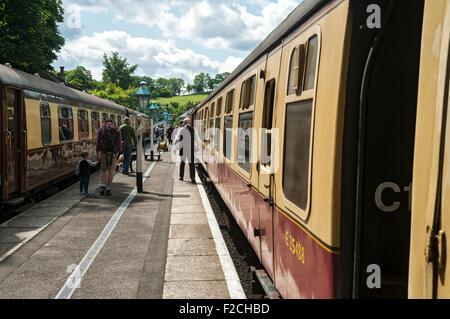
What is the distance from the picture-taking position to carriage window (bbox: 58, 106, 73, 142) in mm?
11938

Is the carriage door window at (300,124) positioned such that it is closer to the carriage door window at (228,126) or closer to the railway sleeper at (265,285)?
the railway sleeper at (265,285)

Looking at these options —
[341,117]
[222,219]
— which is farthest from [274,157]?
[222,219]

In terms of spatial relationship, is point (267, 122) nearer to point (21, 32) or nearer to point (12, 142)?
point (12, 142)

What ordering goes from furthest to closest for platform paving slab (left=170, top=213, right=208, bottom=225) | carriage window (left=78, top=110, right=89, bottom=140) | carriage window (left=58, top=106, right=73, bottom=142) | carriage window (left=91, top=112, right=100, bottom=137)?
carriage window (left=91, top=112, right=100, bottom=137) → carriage window (left=78, top=110, right=89, bottom=140) → carriage window (left=58, top=106, right=73, bottom=142) → platform paving slab (left=170, top=213, right=208, bottom=225)

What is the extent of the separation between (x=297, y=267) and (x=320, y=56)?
59.2 inches

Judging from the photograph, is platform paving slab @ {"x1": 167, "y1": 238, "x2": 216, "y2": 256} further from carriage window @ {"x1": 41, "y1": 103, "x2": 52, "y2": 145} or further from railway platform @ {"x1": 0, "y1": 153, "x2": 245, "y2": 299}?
carriage window @ {"x1": 41, "y1": 103, "x2": 52, "y2": 145}

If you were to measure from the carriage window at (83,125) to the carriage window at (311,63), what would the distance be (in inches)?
496

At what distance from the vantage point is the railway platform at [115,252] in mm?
4848

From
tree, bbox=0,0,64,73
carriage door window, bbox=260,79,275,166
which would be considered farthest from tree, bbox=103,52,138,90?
carriage door window, bbox=260,79,275,166

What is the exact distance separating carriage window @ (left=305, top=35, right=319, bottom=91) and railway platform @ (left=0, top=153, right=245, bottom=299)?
267cm

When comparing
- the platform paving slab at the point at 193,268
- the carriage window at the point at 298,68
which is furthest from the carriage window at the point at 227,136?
the carriage window at the point at 298,68

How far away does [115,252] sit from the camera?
20.4 feet

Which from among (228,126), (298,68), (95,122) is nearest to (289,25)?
(298,68)
